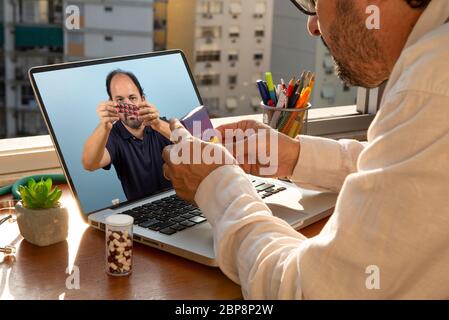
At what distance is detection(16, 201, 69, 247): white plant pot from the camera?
1.06m

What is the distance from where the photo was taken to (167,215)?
117 centimetres

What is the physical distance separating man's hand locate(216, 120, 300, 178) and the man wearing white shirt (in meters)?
0.31

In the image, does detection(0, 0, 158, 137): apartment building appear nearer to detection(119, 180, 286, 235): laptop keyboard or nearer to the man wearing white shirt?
detection(119, 180, 286, 235): laptop keyboard

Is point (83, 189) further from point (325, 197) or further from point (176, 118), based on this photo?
point (325, 197)

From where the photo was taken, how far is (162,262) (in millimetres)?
1035

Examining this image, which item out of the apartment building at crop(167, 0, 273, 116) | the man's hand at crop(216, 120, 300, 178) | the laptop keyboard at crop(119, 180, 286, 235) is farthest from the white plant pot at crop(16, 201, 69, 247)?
the apartment building at crop(167, 0, 273, 116)

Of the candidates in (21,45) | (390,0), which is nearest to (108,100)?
(390,0)

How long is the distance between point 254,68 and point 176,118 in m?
0.79

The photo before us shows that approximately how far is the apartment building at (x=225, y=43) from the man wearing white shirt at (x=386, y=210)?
887mm

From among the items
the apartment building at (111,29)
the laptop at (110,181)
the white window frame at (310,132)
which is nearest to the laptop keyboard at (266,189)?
the laptop at (110,181)

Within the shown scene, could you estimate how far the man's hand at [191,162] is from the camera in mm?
1019

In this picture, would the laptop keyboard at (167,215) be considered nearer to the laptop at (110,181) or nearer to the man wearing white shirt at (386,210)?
the laptop at (110,181)

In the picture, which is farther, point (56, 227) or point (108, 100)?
point (108, 100)

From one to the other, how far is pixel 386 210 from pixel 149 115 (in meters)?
0.65
